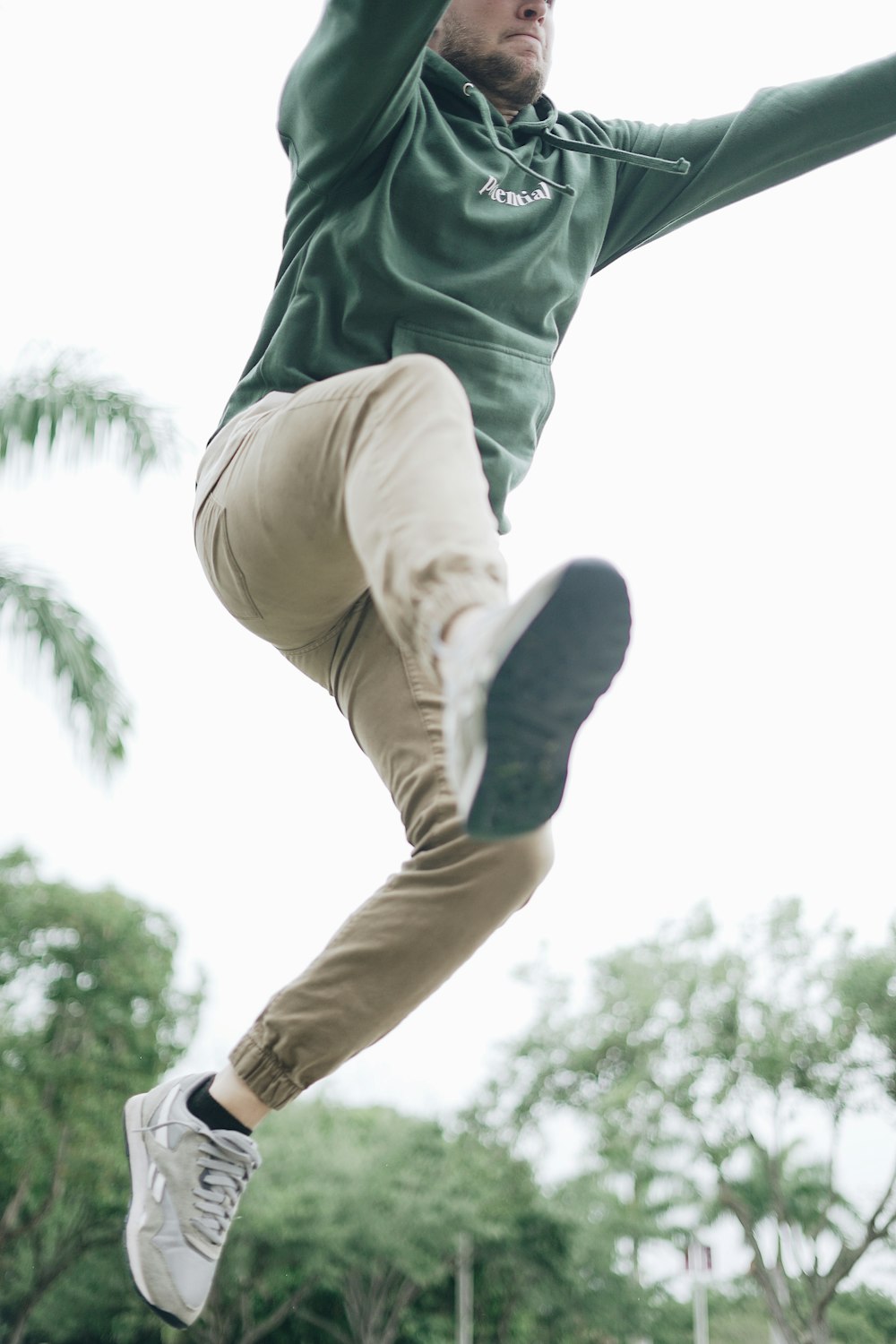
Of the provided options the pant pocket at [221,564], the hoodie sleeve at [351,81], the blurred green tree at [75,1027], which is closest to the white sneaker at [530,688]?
the pant pocket at [221,564]

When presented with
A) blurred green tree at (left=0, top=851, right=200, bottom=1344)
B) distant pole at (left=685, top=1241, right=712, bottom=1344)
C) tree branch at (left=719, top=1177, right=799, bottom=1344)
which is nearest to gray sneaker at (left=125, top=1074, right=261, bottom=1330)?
blurred green tree at (left=0, top=851, right=200, bottom=1344)

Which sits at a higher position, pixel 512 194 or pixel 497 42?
pixel 497 42

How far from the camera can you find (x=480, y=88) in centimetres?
245

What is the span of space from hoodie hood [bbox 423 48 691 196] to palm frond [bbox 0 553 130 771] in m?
5.43

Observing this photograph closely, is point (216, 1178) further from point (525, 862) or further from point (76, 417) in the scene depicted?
point (76, 417)

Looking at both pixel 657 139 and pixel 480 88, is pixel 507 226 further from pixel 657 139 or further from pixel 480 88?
pixel 657 139

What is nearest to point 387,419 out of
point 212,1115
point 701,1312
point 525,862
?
point 525,862

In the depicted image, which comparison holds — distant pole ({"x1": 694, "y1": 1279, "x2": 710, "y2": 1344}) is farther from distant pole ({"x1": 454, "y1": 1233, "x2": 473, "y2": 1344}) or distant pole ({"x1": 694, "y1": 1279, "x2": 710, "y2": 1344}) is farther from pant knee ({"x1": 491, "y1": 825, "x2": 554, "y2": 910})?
pant knee ({"x1": 491, "y1": 825, "x2": 554, "y2": 910})

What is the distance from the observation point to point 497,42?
7.92ft

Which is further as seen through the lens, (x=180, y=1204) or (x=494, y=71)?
(x=494, y=71)

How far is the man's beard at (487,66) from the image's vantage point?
2.42 meters

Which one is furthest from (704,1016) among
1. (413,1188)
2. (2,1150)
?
(2,1150)

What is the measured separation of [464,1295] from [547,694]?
33597 millimetres

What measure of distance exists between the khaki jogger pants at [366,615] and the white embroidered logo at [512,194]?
1.77ft
